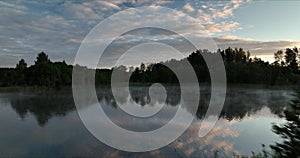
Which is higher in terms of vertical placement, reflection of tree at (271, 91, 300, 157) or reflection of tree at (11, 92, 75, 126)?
reflection of tree at (271, 91, 300, 157)

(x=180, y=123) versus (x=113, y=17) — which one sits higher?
(x=113, y=17)

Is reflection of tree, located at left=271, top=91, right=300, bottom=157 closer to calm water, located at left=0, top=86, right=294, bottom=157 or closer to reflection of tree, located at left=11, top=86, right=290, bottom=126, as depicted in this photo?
calm water, located at left=0, top=86, right=294, bottom=157

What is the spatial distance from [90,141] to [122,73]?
211ft

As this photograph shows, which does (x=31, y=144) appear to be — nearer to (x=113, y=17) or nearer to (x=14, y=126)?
(x=14, y=126)

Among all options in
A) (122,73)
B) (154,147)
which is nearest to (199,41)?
(154,147)

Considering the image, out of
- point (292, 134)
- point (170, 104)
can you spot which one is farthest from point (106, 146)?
point (170, 104)

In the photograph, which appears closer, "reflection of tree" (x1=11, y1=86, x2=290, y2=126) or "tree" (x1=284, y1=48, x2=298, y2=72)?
"reflection of tree" (x1=11, y1=86, x2=290, y2=126)

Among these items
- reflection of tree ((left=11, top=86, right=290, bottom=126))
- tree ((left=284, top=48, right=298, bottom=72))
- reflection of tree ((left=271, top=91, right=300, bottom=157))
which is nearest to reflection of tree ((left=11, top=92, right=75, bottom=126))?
reflection of tree ((left=11, top=86, right=290, bottom=126))

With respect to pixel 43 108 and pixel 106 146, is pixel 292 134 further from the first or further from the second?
pixel 43 108

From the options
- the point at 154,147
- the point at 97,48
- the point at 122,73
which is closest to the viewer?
the point at 154,147

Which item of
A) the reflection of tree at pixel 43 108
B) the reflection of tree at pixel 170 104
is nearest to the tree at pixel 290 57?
the reflection of tree at pixel 170 104

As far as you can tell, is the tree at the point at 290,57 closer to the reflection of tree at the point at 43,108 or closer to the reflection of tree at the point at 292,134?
the reflection of tree at the point at 43,108

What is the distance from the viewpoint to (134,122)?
11.5m

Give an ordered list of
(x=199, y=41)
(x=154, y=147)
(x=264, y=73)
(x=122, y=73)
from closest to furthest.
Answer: (x=154, y=147), (x=199, y=41), (x=264, y=73), (x=122, y=73)
